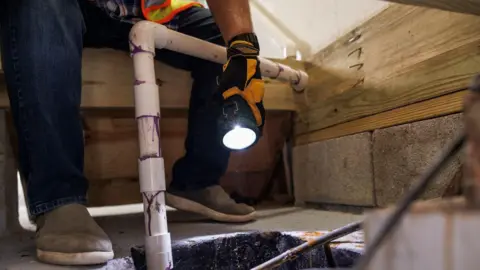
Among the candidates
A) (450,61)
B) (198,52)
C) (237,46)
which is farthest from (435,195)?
(198,52)

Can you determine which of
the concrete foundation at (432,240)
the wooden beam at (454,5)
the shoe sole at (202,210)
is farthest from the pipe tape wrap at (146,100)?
the concrete foundation at (432,240)

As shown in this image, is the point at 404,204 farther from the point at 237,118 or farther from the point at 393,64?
the point at 393,64

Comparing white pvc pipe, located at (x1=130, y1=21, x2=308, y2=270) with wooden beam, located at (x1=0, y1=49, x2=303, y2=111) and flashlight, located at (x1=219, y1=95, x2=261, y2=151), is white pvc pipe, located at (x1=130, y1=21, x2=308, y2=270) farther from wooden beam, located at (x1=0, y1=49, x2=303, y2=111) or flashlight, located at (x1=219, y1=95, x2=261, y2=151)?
A: wooden beam, located at (x1=0, y1=49, x2=303, y2=111)

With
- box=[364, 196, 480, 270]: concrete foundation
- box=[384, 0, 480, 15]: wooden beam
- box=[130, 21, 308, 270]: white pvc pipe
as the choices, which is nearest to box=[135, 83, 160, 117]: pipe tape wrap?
box=[130, 21, 308, 270]: white pvc pipe

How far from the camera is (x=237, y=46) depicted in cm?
80

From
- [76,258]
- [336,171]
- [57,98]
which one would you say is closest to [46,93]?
[57,98]

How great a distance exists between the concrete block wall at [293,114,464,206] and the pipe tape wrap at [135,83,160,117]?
0.54 meters

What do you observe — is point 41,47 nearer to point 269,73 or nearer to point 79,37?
point 79,37

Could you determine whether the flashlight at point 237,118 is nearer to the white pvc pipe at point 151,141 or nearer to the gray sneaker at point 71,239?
the white pvc pipe at point 151,141

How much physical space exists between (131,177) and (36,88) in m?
0.70

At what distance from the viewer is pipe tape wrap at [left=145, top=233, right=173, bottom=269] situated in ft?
2.37

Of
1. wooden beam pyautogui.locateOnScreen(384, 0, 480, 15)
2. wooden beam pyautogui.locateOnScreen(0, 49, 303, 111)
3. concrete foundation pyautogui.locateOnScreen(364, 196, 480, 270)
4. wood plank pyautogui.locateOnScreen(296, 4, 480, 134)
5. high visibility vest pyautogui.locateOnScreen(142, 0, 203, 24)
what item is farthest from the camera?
wooden beam pyautogui.locateOnScreen(0, 49, 303, 111)

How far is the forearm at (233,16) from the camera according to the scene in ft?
2.67

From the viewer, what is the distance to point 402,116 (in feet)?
3.23
